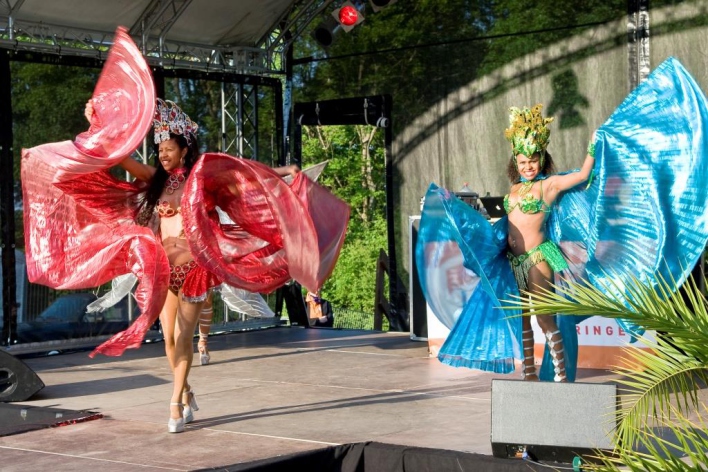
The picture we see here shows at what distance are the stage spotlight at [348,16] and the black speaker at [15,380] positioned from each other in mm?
5004

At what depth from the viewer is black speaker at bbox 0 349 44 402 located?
6.06 m

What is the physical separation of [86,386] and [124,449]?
2.14 metres

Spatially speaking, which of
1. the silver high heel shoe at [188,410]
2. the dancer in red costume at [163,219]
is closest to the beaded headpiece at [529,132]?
the dancer in red costume at [163,219]

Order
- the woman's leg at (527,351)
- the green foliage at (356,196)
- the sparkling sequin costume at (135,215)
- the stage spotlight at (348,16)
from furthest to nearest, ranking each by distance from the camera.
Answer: the green foliage at (356,196) < the stage spotlight at (348,16) < the woman's leg at (527,351) < the sparkling sequin costume at (135,215)

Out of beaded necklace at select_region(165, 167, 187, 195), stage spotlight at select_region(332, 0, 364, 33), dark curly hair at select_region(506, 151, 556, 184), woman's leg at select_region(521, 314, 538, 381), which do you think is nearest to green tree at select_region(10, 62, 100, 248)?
stage spotlight at select_region(332, 0, 364, 33)

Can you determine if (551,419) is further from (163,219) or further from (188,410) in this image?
(163,219)

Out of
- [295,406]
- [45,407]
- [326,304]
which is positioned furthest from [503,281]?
[326,304]

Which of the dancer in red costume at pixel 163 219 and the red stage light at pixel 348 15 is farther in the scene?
the red stage light at pixel 348 15

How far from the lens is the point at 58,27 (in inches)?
345

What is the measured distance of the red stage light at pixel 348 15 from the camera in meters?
9.84

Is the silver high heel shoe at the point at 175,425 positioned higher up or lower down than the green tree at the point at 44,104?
lower down

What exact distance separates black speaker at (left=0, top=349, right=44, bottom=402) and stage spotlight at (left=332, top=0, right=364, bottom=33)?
197 inches

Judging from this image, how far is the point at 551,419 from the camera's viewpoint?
13.5ft

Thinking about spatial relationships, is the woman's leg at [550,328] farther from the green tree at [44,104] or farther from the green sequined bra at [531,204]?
the green tree at [44,104]
